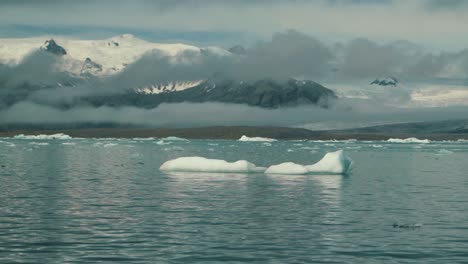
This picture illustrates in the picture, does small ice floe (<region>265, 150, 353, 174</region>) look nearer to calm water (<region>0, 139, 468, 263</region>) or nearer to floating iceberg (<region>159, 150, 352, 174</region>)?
floating iceberg (<region>159, 150, 352, 174</region>)

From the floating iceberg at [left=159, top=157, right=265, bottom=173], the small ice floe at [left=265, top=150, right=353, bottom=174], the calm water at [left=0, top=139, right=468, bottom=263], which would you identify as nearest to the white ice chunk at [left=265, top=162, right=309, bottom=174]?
the small ice floe at [left=265, top=150, right=353, bottom=174]

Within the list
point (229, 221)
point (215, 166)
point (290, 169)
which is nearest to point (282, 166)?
point (290, 169)

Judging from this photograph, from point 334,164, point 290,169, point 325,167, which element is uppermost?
point 334,164

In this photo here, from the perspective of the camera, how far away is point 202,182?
174 ft

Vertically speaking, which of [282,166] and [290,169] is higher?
[282,166]

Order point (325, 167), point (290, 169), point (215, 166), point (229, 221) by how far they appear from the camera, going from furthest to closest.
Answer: point (215, 166), point (325, 167), point (290, 169), point (229, 221)

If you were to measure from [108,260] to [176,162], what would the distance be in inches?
1633

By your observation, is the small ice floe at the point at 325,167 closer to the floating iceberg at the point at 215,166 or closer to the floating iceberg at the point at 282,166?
the floating iceberg at the point at 282,166

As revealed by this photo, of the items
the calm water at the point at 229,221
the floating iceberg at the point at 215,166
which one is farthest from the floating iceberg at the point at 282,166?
the calm water at the point at 229,221

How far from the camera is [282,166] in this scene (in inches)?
2446

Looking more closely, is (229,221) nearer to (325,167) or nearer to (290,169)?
(290,169)

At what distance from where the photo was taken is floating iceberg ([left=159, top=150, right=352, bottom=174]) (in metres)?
61.8

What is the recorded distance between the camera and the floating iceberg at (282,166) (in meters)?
61.8

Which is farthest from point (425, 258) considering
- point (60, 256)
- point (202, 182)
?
point (202, 182)
